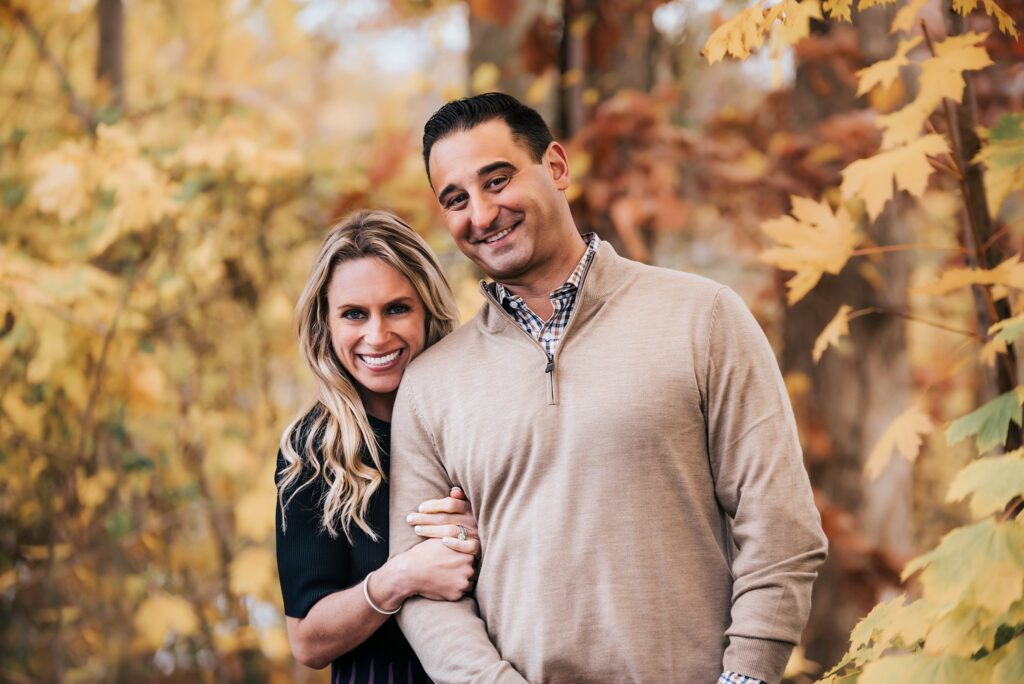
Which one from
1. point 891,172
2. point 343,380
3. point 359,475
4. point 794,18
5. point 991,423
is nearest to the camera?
point 991,423

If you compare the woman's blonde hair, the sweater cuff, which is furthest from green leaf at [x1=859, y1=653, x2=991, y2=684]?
the woman's blonde hair

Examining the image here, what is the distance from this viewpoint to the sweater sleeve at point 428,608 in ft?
5.93

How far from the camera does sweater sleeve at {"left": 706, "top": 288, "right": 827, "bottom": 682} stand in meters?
1.72

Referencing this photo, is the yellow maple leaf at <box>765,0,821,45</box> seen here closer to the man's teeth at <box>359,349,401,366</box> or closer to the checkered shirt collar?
the checkered shirt collar

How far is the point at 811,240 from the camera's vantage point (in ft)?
6.70

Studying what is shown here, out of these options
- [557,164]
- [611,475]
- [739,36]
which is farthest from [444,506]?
[739,36]

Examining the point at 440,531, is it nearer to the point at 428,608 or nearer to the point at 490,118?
the point at 428,608

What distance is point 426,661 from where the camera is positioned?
188cm

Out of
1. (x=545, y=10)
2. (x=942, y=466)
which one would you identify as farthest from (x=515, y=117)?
(x=942, y=466)

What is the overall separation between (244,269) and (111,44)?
1235 mm

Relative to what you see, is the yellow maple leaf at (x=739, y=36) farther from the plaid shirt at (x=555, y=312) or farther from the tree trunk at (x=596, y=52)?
the tree trunk at (x=596, y=52)

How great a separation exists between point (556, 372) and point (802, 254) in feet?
2.00

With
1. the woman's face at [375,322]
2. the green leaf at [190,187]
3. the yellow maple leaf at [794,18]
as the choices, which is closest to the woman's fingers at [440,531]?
the woman's face at [375,322]

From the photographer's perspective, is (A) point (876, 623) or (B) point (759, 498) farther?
(B) point (759, 498)
